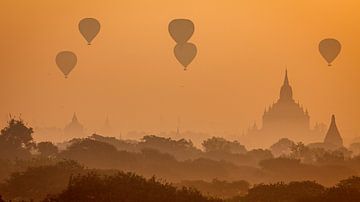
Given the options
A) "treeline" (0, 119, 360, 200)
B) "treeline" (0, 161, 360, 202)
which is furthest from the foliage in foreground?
"treeline" (0, 119, 360, 200)

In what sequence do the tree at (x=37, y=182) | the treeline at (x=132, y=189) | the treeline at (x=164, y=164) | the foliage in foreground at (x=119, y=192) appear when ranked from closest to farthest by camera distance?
the foliage in foreground at (x=119, y=192) → the treeline at (x=132, y=189) → the tree at (x=37, y=182) → the treeline at (x=164, y=164)

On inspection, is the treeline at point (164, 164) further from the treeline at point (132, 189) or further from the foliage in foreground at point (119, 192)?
the foliage in foreground at point (119, 192)

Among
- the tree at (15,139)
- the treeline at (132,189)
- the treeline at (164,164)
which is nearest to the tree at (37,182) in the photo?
the treeline at (132,189)

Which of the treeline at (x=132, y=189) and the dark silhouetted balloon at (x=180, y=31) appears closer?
the treeline at (x=132, y=189)

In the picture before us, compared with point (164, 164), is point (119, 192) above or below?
above

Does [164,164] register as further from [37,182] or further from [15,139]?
[37,182]

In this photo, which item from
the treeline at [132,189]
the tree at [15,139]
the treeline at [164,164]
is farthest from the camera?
the tree at [15,139]

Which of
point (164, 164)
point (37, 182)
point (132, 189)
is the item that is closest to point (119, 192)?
point (132, 189)

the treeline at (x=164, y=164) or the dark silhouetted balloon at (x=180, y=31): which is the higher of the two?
the dark silhouetted balloon at (x=180, y=31)

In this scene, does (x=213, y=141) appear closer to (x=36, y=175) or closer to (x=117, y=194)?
(x=36, y=175)

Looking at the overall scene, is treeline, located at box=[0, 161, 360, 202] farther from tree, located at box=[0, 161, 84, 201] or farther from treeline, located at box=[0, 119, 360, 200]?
treeline, located at box=[0, 119, 360, 200]

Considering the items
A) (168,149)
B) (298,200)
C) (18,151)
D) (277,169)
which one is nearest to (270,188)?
(298,200)
